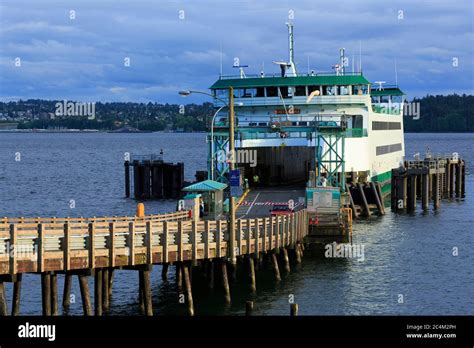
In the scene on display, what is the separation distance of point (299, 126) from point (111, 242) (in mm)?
33020

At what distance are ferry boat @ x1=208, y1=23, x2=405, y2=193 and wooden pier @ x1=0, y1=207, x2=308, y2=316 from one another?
20903 mm

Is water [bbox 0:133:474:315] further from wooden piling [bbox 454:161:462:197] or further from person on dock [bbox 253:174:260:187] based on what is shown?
wooden piling [bbox 454:161:462:197]

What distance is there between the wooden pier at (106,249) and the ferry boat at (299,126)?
68.6ft

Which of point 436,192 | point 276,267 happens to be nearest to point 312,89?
point 436,192

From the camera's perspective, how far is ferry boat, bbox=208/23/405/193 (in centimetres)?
6481

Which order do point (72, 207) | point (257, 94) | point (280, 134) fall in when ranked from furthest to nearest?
1. point (72, 207)
2. point (257, 94)
3. point (280, 134)

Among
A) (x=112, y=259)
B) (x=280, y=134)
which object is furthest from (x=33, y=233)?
(x=280, y=134)

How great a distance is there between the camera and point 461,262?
2044 inches

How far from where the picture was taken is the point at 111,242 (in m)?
33.6

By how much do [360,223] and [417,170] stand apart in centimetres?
1251

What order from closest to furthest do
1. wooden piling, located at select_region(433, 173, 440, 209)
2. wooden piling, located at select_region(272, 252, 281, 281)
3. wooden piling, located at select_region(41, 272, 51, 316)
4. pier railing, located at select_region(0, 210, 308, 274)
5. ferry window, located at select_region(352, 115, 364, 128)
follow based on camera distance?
1. pier railing, located at select_region(0, 210, 308, 274)
2. wooden piling, located at select_region(41, 272, 51, 316)
3. wooden piling, located at select_region(272, 252, 281, 281)
4. ferry window, located at select_region(352, 115, 364, 128)
5. wooden piling, located at select_region(433, 173, 440, 209)

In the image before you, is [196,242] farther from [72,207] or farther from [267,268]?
[72,207]

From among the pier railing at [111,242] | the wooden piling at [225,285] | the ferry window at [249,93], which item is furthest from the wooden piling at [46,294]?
the ferry window at [249,93]

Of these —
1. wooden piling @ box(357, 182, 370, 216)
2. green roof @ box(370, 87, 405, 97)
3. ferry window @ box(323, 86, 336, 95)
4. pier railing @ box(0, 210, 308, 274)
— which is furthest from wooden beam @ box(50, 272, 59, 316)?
green roof @ box(370, 87, 405, 97)
